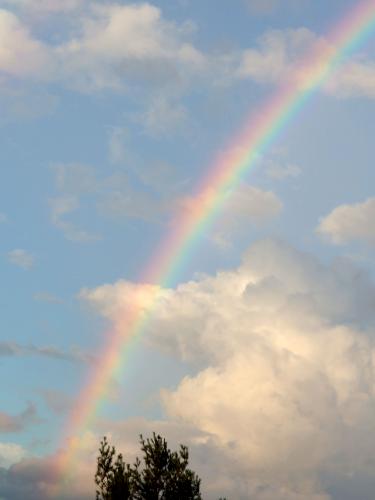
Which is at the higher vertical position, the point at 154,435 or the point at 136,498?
the point at 154,435

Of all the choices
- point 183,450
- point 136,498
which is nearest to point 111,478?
point 136,498

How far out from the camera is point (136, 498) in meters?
60.2

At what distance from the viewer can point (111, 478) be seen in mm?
60500

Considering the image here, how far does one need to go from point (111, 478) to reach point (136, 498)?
263 cm

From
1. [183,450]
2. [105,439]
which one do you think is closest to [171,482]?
[183,450]

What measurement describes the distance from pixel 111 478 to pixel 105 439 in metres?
3.29

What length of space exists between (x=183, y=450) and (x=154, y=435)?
9.01 feet

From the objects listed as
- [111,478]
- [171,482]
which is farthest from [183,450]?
[111,478]

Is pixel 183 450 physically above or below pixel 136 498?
above

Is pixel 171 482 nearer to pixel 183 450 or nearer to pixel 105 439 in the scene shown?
pixel 183 450

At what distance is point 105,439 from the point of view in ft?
198

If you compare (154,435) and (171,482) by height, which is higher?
(154,435)

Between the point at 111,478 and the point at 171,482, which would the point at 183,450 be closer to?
the point at 171,482

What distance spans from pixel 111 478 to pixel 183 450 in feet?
20.9
